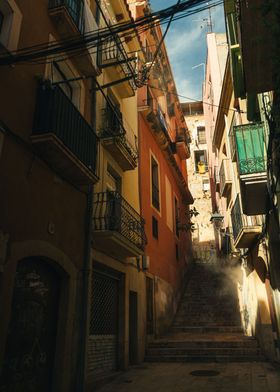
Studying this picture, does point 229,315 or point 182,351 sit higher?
point 229,315

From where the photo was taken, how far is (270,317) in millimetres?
11305

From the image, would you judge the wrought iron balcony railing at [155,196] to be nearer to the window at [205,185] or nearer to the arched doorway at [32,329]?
the arched doorway at [32,329]

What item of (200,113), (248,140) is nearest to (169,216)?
(248,140)

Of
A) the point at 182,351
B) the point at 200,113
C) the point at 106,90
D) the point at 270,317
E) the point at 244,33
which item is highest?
the point at 200,113

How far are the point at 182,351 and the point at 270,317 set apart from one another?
306cm

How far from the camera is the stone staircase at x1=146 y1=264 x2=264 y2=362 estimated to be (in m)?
11.1

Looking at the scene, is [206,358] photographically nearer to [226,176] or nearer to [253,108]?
[226,176]

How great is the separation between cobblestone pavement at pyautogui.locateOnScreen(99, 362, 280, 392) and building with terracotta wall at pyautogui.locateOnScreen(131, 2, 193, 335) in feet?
10.1

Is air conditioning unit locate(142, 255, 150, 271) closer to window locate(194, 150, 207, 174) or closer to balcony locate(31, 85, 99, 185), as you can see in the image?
balcony locate(31, 85, 99, 185)

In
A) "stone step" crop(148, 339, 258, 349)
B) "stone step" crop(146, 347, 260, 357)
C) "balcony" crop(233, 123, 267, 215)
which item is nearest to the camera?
"balcony" crop(233, 123, 267, 215)

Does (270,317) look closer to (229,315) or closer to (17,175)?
(229,315)

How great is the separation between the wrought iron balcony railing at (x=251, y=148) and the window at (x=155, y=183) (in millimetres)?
6436

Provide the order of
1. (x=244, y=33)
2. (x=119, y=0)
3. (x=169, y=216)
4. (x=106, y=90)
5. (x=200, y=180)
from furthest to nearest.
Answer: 1. (x=200, y=180)
2. (x=169, y=216)
3. (x=119, y=0)
4. (x=106, y=90)
5. (x=244, y=33)

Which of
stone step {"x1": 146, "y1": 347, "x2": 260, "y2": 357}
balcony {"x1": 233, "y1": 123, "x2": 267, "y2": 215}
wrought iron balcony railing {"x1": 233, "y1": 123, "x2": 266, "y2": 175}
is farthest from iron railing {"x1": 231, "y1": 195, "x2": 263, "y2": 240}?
stone step {"x1": 146, "y1": 347, "x2": 260, "y2": 357}
